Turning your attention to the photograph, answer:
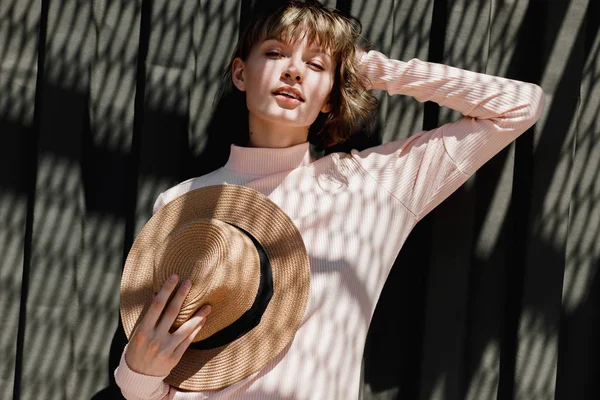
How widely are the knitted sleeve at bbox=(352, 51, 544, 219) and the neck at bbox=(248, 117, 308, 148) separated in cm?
17

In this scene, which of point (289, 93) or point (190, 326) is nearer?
point (190, 326)

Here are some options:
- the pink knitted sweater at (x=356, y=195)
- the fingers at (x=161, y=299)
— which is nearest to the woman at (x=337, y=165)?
the pink knitted sweater at (x=356, y=195)

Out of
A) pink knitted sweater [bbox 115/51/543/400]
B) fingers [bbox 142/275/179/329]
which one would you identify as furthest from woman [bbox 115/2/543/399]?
fingers [bbox 142/275/179/329]

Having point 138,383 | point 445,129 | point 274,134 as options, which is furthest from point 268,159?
point 138,383

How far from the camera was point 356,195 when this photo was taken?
82.7 inches

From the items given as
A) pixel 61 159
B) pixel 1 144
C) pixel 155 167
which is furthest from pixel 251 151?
pixel 1 144

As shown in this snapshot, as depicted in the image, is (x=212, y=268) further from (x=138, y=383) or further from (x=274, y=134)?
(x=274, y=134)

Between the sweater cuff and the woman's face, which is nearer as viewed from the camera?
the sweater cuff

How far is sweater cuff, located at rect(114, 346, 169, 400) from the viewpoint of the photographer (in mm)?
1925

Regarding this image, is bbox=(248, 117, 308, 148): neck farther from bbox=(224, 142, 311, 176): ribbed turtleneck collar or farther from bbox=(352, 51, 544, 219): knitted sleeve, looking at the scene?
bbox=(352, 51, 544, 219): knitted sleeve

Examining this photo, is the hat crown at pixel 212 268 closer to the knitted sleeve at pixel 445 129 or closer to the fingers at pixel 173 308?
the fingers at pixel 173 308

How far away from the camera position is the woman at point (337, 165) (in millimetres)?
1997

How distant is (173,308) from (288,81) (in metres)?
0.63

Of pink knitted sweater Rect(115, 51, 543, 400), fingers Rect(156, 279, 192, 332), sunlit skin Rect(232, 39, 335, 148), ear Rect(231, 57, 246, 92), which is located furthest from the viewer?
ear Rect(231, 57, 246, 92)
